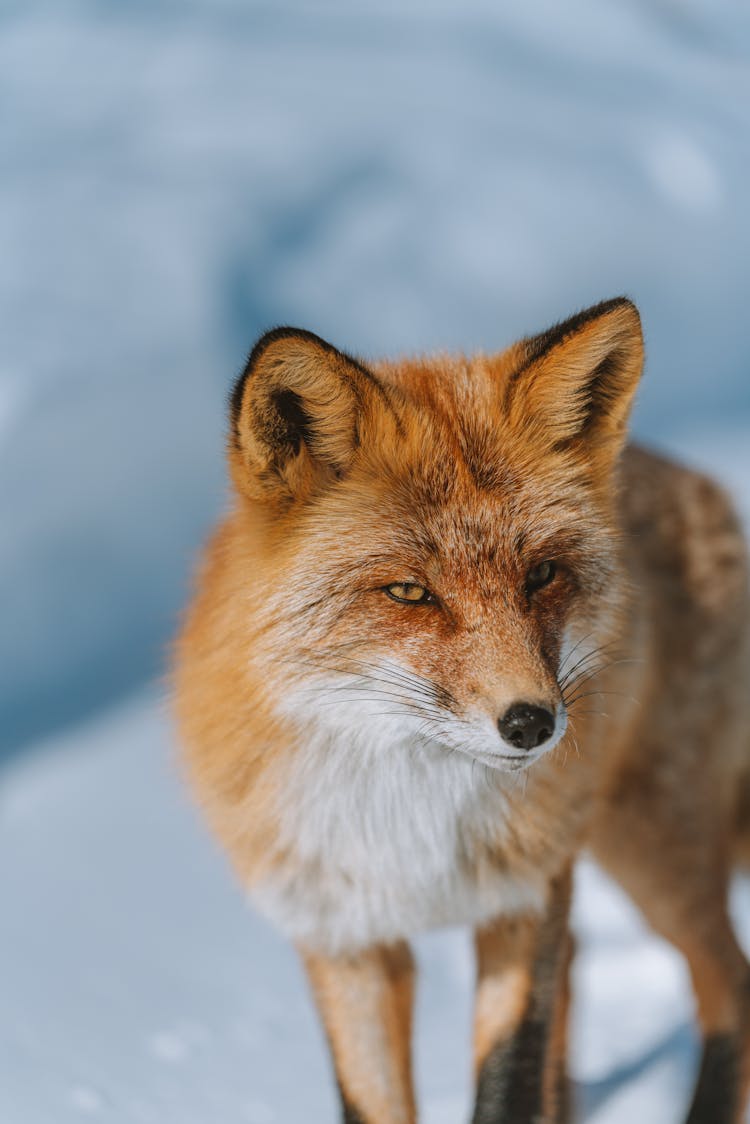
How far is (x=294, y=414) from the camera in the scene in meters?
2.11

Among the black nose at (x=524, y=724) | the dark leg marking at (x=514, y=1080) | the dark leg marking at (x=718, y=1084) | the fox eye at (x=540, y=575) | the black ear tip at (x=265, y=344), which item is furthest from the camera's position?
the dark leg marking at (x=718, y=1084)

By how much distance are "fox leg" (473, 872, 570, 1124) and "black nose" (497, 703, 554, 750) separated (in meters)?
0.82

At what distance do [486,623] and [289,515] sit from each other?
1.42 feet

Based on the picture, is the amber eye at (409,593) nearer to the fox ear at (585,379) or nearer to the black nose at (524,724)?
the black nose at (524,724)

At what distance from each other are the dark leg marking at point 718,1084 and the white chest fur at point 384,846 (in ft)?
3.12

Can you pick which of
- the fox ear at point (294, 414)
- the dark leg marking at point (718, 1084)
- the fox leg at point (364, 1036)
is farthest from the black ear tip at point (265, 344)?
the dark leg marking at point (718, 1084)

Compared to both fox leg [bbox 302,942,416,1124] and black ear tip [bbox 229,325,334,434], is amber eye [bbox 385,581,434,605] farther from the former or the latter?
fox leg [bbox 302,942,416,1124]

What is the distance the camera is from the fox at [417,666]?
202cm

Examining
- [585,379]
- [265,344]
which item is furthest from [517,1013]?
[265,344]

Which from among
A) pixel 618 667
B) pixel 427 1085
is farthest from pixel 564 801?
pixel 427 1085

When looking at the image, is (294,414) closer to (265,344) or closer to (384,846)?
(265,344)

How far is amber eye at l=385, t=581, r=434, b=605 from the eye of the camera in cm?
203

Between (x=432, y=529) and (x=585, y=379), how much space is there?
0.41 metres

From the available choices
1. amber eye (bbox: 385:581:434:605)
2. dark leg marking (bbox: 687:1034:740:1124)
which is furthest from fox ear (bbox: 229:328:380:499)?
dark leg marking (bbox: 687:1034:740:1124)
